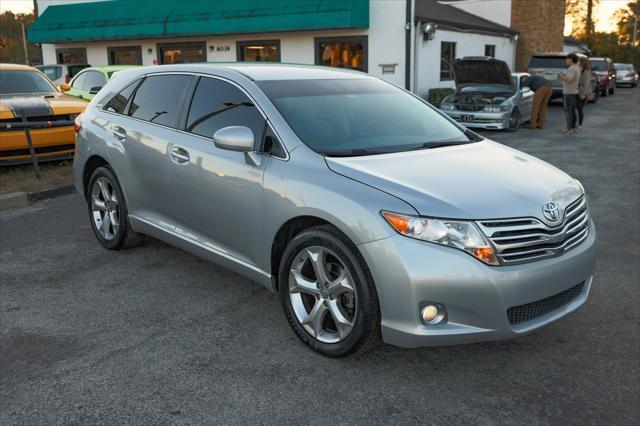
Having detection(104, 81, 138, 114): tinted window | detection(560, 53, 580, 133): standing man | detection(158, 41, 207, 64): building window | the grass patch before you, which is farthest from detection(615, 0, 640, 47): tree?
detection(104, 81, 138, 114): tinted window

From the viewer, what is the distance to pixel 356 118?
14.1 ft

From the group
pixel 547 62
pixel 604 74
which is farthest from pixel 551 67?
pixel 604 74

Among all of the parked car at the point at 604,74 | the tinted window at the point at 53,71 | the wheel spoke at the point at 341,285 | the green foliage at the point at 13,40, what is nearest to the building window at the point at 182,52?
the tinted window at the point at 53,71

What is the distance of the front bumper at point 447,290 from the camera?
3.08m

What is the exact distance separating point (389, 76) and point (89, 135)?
47.7 feet

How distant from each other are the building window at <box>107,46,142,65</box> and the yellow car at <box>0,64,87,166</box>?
14067 millimetres

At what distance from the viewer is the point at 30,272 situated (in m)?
5.18

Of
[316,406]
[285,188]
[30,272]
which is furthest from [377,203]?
[30,272]

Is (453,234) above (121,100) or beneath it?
beneath

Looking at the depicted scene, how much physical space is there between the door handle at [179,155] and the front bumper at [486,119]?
10850 mm

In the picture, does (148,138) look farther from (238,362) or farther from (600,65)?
(600,65)

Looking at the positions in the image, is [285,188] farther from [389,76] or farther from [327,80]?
[389,76]

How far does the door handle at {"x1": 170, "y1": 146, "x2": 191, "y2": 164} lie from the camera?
4.45 meters

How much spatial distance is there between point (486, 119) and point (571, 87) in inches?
81.5
